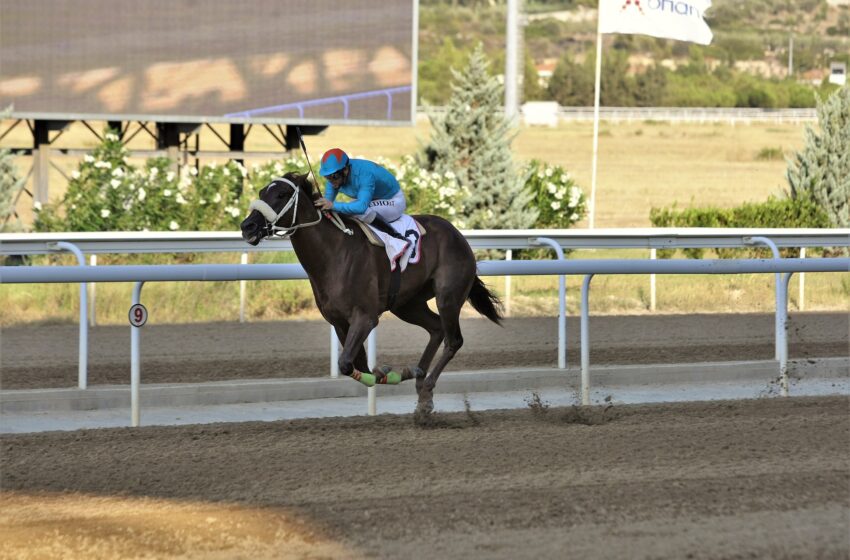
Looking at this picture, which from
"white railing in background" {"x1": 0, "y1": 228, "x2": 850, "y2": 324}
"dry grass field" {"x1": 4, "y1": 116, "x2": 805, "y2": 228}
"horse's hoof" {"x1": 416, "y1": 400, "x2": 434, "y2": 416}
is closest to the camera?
"horse's hoof" {"x1": 416, "y1": 400, "x2": 434, "y2": 416}

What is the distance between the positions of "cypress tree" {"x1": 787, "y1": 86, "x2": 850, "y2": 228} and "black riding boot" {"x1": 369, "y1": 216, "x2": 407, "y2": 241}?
12.3 m

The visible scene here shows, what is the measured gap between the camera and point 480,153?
17.5 meters

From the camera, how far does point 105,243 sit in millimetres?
10539

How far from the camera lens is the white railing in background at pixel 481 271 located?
6.36 m

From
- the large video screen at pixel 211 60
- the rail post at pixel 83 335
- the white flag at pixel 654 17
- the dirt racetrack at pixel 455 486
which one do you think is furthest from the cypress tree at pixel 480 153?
the dirt racetrack at pixel 455 486

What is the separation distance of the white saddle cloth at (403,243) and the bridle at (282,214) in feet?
0.67

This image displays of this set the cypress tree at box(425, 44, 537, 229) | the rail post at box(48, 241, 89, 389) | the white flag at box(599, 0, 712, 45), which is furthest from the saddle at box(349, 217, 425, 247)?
the white flag at box(599, 0, 712, 45)

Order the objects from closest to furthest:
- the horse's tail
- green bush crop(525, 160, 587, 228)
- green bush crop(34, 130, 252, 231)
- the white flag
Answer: the horse's tail < green bush crop(34, 130, 252, 231) < green bush crop(525, 160, 587, 228) < the white flag

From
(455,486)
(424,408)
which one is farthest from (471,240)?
(455,486)

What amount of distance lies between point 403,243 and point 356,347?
0.65m

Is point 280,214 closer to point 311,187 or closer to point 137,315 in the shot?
point 311,187

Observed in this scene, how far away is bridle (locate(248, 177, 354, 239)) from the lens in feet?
19.7

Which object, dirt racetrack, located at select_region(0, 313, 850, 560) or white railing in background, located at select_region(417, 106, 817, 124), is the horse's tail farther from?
white railing in background, located at select_region(417, 106, 817, 124)

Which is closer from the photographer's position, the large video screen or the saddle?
the saddle
